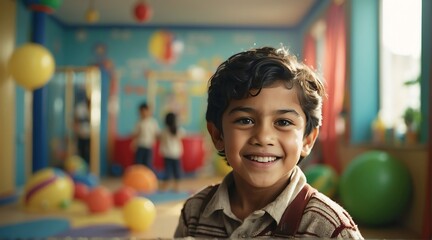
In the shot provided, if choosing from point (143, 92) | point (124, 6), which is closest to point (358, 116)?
point (124, 6)

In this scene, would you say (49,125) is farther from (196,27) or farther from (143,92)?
(196,27)


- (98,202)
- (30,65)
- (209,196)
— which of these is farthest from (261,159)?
(30,65)

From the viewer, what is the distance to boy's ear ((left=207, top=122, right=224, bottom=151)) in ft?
1.43

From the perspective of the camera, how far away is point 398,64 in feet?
7.58

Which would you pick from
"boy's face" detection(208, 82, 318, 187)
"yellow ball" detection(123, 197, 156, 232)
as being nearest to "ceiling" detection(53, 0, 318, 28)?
"yellow ball" detection(123, 197, 156, 232)

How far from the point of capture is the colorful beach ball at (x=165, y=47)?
4.58m

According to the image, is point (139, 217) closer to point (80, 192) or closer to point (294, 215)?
point (80, 192)

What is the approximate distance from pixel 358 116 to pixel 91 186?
5.85 feet

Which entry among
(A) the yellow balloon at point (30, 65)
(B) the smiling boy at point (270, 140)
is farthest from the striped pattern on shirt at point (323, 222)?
(A) the yellow balloon at point (30, 65)

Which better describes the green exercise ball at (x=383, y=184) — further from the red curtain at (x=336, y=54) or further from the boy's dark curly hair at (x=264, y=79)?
the boy's dark curly hair at (x=264, y=79)

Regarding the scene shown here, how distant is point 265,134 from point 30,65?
223 centimetres

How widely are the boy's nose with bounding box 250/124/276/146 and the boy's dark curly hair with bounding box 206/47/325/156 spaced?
0.11ft

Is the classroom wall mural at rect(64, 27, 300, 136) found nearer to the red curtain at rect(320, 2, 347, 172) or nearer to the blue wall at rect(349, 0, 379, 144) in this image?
the red curtain at rect(320, 2, 347, 172)

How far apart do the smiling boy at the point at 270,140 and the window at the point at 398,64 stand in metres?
1.43
